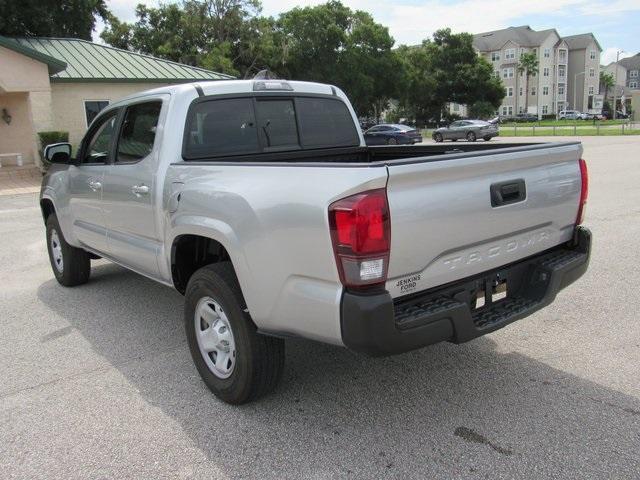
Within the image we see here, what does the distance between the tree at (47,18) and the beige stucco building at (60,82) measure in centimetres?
857

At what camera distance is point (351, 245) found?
8.36 feet

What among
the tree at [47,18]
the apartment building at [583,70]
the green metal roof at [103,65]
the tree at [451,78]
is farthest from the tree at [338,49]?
the apartment building at [583,70]

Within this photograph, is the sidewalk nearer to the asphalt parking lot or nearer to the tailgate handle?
the asphalt parking lot

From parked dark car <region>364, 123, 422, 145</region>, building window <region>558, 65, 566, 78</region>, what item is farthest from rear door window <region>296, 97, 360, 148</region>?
building window <region>558, 65, 566, 78</region>

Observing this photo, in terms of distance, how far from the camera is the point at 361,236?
2.53m

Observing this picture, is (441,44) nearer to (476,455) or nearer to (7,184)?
(7,184)

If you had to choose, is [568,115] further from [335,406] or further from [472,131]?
[335,406]

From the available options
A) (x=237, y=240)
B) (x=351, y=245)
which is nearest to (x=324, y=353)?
(x=237, y=240)

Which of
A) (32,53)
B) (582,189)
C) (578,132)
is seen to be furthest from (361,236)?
(578,132)

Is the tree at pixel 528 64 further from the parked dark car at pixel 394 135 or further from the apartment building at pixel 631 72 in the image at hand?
the parked dark car at pixel 394 135

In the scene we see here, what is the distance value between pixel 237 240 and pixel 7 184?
717 inches

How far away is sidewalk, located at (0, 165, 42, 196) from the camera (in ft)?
→ 56.6

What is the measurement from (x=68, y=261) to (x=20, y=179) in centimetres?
1560

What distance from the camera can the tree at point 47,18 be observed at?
102 feet
